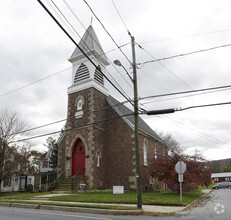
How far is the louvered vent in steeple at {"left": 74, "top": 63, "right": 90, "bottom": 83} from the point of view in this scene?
24.1 meters

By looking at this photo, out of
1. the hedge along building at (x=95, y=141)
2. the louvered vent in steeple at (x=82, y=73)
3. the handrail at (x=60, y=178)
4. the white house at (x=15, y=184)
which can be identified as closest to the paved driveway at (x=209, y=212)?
the hedge along building at (x=95, y=141)

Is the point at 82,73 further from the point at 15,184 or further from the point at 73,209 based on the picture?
the point at 15,184

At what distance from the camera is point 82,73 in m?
24.4

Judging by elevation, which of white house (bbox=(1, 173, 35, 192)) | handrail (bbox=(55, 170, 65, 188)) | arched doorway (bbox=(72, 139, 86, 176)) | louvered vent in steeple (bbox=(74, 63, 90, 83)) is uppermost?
louvered vent in steeple (bbox=(74, 63, 90, 83))

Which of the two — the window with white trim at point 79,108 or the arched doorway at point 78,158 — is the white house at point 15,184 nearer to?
the arched doorway at point 78,158

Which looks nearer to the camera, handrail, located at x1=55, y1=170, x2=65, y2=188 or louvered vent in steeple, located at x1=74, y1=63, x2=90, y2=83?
handrail, located at x1=55, y1=170, x2=65, y2=188

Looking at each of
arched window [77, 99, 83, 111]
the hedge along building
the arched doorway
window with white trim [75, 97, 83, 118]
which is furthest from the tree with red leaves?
arched window [77, 99, 83, 111]

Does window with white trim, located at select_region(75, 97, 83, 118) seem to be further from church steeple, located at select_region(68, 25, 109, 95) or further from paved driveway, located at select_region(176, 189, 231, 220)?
paved driveway, located at select_region(176, 189, 231, 220)

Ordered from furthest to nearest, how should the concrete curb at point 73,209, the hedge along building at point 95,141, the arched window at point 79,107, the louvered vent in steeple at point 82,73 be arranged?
the louvered vent in steeple at point 82,73
the arched window at point 79,107
the hedge along building at point 95,141
the concrete curb at point 73,209

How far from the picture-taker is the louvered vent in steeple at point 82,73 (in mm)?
24105

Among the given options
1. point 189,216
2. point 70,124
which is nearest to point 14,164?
point 70,124

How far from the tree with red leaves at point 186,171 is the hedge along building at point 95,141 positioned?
2795mm

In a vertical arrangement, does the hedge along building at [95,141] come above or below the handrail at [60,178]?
above

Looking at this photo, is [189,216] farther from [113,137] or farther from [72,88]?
[72,88]
